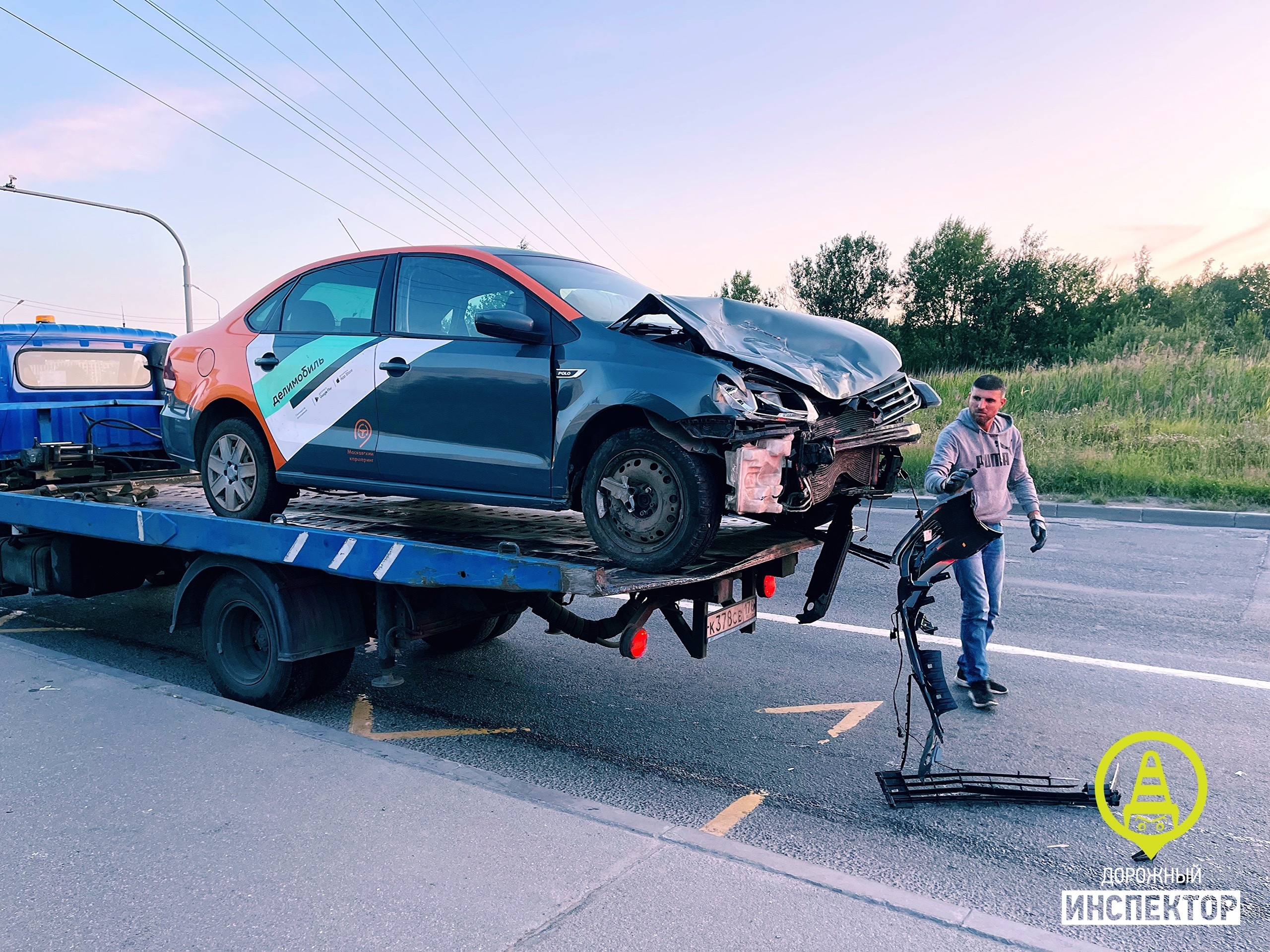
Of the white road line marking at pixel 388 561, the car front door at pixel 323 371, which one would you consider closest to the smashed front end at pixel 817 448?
the white road line marking at pixel 388 561

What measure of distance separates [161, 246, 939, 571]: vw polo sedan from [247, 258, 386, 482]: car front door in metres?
Answer: 0.01

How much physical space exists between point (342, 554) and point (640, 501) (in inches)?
64.2

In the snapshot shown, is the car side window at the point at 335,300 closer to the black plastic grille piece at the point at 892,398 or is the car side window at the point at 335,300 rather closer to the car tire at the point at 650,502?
the car tire at the point at 650,502

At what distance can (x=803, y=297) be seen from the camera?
170ft

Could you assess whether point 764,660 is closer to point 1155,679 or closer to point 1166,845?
point 1155,679

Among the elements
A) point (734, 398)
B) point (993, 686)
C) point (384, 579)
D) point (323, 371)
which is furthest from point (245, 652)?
point (993, 686)

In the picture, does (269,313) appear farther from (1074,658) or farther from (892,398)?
(1074,658)

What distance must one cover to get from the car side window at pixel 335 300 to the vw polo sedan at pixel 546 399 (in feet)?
0.04

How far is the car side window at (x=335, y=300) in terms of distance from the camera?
16.9 feet

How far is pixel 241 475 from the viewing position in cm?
558

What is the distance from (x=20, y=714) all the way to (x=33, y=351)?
415cm

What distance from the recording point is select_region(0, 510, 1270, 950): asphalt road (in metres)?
3.53

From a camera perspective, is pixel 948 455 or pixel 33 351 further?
pixel 33 351

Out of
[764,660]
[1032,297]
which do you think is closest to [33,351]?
[764,660]
